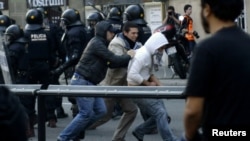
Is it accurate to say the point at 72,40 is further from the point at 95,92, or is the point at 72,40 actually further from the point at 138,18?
the point at 95,92

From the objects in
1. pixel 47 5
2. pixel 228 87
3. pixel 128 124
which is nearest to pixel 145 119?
pixel 128 124

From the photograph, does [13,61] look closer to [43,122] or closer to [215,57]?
[43,122]

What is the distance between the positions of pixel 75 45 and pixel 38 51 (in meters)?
0.66

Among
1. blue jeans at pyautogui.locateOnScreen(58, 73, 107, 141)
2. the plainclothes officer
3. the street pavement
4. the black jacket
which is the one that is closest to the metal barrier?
the street pavement

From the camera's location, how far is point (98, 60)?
9.68m

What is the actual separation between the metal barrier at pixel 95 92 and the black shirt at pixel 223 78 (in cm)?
217

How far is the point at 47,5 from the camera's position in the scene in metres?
21.7

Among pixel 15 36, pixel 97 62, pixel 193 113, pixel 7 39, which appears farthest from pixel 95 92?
pixel 7 39

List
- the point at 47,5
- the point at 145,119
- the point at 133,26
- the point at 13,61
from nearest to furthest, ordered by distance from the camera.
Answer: the point at 145,119, the point at 133,26, the point at 13,61, the point at 47,5

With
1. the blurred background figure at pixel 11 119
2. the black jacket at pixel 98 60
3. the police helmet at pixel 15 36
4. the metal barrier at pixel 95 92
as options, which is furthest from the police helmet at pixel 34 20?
the blurred background figure at pixel 11 119

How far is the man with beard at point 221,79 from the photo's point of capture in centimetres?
431

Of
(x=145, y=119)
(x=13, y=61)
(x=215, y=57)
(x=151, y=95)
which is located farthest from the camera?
(x=13, y=61)

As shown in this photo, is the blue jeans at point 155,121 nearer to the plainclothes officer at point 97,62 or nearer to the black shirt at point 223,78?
the plainclothes officer at point 97,62

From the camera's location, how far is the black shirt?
430 centimetres
